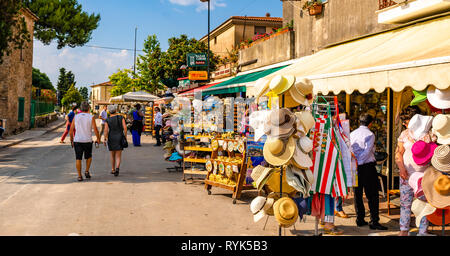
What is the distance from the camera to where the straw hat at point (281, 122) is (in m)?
4.57

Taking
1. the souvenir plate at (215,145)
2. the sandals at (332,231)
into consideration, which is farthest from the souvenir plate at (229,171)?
the sandals at (332,231)

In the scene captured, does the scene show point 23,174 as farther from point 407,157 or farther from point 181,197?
point 407,157

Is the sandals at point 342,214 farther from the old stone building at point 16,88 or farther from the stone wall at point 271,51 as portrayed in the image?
the old stone building at point 16,88

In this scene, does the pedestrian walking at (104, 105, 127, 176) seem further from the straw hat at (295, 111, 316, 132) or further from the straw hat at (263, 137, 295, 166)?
the straw hat at (295, 111, 316, 132)

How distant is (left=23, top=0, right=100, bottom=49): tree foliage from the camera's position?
33.7 meters

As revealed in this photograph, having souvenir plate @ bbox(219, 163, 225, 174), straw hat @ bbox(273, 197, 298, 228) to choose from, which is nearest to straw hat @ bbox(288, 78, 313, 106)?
straw hat @ bbox(273, 197, 298, 228)

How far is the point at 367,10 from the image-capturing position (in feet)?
32.1

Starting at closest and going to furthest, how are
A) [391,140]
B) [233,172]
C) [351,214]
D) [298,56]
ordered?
[351,214] → [233,172] → [391,140] → [298,56]

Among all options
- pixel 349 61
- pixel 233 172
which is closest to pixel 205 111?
pixel 233 172

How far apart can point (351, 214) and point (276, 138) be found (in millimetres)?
3000

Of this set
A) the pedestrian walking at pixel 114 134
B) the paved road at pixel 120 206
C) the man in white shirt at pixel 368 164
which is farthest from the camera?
the pedestrian walking at pixel 114 134

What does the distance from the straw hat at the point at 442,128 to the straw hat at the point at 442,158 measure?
8cm

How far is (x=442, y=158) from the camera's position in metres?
4.58

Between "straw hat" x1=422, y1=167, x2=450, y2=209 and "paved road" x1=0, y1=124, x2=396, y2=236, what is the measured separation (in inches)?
45.6
